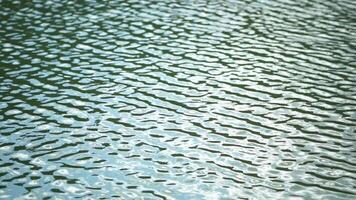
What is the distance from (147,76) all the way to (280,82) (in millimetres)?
8614

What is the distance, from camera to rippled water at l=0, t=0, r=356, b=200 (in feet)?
64.0

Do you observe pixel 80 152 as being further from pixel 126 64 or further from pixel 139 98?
pixel 126 64

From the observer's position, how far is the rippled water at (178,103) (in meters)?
19.5

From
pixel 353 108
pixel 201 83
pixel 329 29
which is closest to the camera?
pixel 353 108

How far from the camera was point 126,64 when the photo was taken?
3186 cm

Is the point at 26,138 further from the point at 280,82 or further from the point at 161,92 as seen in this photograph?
the point at 280,82

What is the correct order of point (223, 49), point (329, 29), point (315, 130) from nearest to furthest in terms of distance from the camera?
point (315, 130), point (223, 49), point (329, 29)

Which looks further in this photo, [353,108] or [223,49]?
[223,49]

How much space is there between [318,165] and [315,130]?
317cm

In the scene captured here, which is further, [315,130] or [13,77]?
[13,77]

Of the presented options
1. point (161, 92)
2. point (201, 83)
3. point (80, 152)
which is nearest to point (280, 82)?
point (201, 83)

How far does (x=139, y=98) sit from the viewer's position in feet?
89.0

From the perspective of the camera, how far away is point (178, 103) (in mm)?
26500

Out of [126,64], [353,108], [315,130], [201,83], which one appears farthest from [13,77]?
[353,108]
